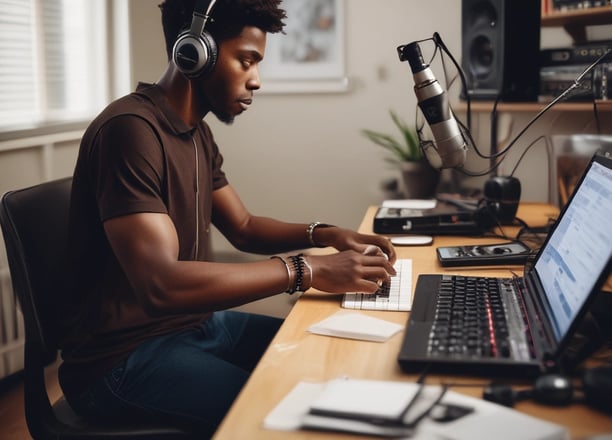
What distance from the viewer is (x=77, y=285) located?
4.53ft

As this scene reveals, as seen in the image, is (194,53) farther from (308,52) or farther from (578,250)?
(308,52)

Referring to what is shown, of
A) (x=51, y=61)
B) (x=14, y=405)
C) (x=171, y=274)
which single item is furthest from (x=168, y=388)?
(x=51, y=61)

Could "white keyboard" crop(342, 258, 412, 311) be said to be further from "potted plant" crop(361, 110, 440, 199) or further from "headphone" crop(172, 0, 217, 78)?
"potted plant" crop(361, 110, 440, 199)

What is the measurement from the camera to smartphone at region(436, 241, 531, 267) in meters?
1.59

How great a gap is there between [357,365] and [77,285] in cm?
63

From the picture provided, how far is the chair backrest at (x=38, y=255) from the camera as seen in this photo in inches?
50.6

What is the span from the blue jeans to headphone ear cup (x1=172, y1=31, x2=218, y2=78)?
528 mm

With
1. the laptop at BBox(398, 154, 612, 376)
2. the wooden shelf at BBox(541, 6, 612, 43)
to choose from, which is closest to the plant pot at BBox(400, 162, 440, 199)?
the wooden shelf at BBox(541, 6, 612, 43)

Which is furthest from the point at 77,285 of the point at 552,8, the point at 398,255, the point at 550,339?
the point at 552,8

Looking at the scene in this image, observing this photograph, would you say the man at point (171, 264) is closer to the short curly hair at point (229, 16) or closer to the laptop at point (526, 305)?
the short curly hair at point (229, 16)

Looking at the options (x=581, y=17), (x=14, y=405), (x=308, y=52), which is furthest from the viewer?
(x=308, y=52)

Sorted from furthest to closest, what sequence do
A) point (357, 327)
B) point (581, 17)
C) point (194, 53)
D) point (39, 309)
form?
point (581, 17) < point (194, 53) < point (39, 309) < point (357, 327)

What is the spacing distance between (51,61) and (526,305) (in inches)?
93.7

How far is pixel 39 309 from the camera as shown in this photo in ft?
4.28
